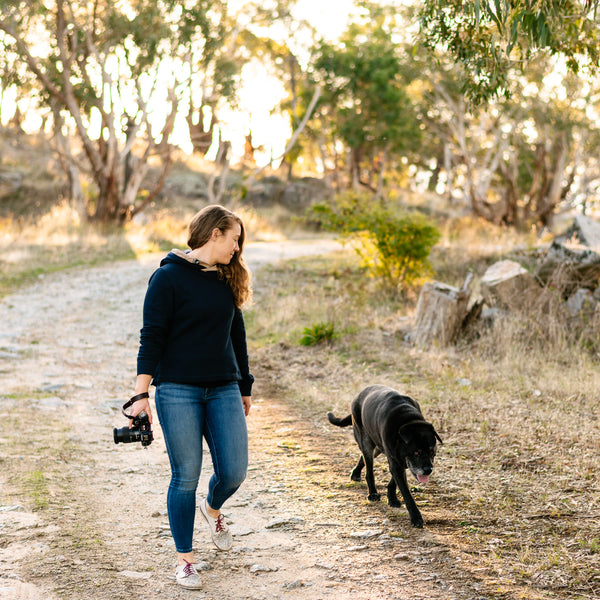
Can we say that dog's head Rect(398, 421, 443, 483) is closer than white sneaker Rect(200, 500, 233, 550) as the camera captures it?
No

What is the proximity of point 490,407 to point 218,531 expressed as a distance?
3987 millimetres

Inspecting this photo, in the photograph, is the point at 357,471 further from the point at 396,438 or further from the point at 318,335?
the point at 318,335

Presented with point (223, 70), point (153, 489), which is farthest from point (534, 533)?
point (223, 70)

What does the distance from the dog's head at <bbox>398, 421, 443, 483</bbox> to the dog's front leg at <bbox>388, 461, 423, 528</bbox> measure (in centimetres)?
18

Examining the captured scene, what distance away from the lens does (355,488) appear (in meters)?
5.62

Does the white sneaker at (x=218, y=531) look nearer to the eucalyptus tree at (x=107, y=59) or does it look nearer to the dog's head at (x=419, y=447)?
the dog's head at (x=419, y=447)

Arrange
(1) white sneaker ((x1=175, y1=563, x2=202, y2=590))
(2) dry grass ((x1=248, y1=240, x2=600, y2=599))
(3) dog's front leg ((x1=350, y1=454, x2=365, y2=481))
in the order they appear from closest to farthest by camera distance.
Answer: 1. (1) white sneaker ((x1=175, y1=563, x2=202, y2=590))
2. (2) dry grass ((x1=248, y1=240, x2=600, y2=599))
3. (3) dog's front leg ((x1=350, y1=454, x2=365, y2=481))

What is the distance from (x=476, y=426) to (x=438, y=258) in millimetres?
9968

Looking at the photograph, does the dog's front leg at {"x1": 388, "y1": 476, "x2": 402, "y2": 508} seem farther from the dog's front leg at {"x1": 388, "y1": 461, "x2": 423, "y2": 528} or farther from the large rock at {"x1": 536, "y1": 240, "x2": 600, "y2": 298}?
the large rock at {"x1": 536, "y1": 240, "x2": 600, "y2": 298}

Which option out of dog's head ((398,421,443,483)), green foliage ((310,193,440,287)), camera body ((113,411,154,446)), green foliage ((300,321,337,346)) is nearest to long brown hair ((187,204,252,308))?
camera body ((113,411,154,446))

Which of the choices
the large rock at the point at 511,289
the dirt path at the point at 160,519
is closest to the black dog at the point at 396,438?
the dirt path at the point at 160,519

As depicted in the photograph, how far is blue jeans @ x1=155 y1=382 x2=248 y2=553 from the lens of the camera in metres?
3.78

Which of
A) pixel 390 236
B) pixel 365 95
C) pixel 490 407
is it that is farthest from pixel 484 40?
pixel 365 95

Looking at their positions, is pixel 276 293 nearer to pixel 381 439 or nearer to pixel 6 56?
→ pixel 381 439
